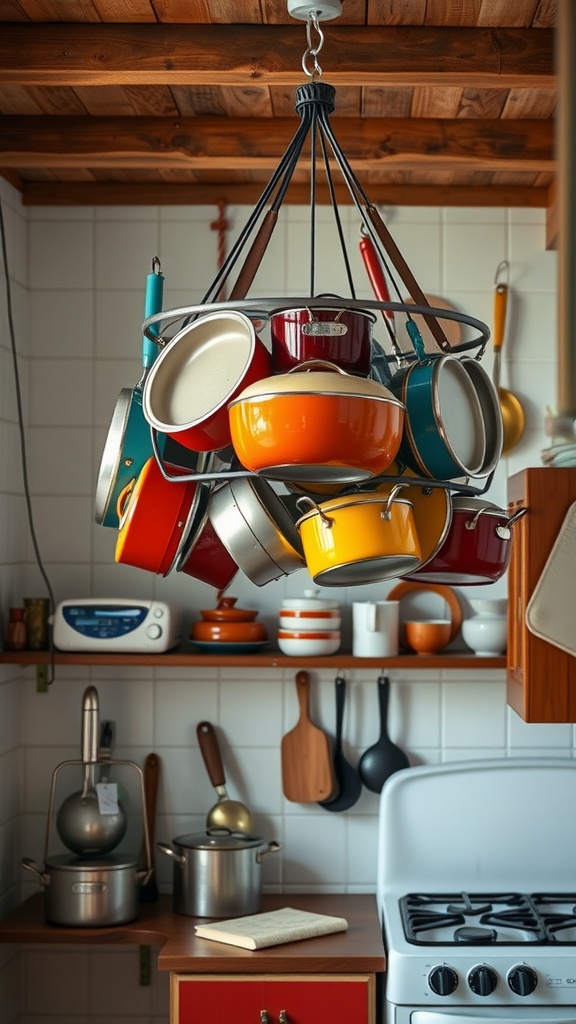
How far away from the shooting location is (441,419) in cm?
107

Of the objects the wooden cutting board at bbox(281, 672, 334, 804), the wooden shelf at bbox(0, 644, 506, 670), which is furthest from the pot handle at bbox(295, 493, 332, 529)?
the wooden cutting board at bbox(281, 672, 334, 804)

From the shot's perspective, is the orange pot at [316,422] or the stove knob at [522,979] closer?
the orange pot at [316,422]

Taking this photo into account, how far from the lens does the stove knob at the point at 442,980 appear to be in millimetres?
2090

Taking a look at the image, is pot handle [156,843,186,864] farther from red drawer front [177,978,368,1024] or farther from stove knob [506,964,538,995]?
stove knob [506,964,538,995]

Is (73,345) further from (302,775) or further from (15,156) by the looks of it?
(302,775)

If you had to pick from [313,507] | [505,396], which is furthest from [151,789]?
[313,507]

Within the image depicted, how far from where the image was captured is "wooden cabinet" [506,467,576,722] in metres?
2.30

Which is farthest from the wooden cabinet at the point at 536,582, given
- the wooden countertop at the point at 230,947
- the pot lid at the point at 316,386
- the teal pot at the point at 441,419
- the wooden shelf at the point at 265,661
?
the pot lid at the point at 316,386

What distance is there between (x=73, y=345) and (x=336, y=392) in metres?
1.99

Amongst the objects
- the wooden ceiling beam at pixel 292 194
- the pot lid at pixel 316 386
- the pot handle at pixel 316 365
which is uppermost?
the wooden ceiling beam at pixel 292 194

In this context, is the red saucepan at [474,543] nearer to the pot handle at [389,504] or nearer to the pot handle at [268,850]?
the pot handle at [389,504]

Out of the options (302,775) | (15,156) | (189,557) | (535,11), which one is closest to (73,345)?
(15,156)

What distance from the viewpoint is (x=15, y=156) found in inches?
96.1

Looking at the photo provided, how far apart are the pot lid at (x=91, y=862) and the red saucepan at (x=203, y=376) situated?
162 centimetres
